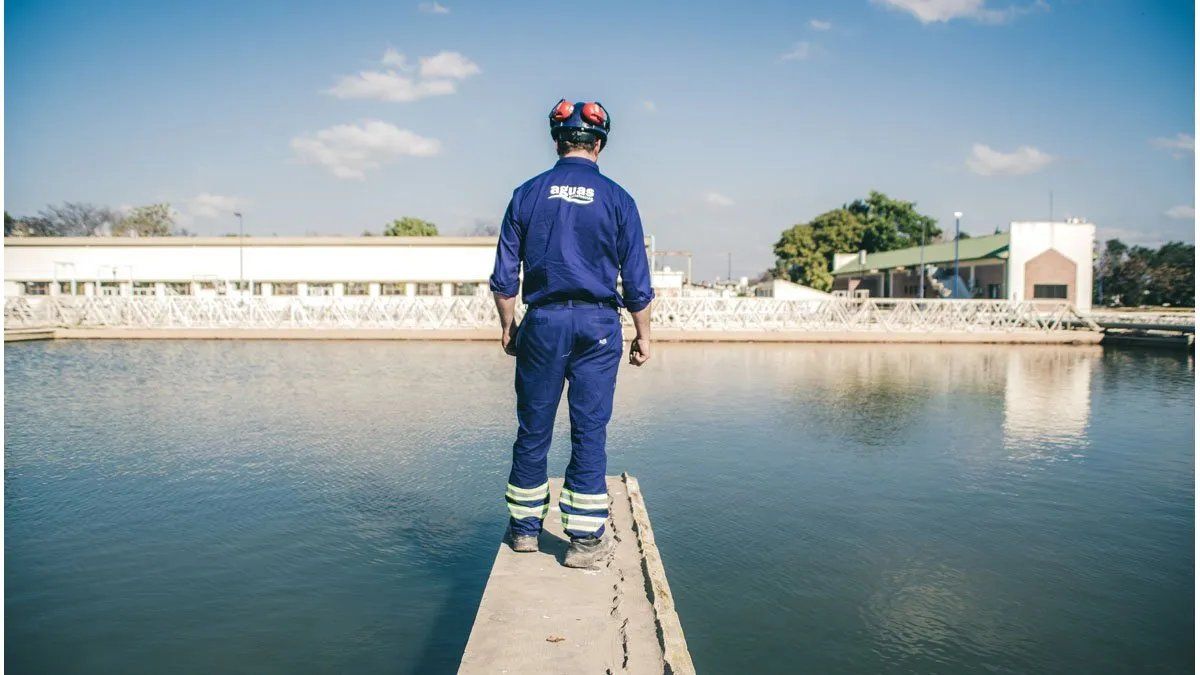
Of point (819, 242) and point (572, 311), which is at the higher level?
point (819, 242)

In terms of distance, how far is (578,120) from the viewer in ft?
12.6

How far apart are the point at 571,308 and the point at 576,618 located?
4.40ft

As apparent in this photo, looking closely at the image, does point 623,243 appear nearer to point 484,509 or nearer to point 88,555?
point 484,509

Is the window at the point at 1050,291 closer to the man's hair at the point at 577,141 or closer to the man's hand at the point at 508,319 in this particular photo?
the man's hair at the point at 577,141

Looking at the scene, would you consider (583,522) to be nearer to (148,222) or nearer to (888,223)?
(888,223)

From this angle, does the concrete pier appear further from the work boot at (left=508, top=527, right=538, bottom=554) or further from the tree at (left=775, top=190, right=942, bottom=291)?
the tree at (left=775, top=190, right=942, bottom=291)

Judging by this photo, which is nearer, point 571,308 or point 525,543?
point 571,308

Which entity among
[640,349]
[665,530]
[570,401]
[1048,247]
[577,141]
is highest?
[1048,247]

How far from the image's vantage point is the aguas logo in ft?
11.9

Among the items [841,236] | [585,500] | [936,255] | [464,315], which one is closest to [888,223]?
[841,236]

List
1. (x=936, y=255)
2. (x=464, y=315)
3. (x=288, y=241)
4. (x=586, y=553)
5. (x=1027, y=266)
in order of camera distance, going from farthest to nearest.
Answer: (x=936, y=255) → (x=1027, y=266) → (x=288, y=241) → (x=464, y=315) → (x=586, y=553)

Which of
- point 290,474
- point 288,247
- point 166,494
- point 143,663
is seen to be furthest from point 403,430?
point 288,247

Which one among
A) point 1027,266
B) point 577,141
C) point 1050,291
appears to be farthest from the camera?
point 1050,291

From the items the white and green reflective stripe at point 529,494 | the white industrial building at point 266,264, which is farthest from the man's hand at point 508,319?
the white industrial building at point 266,264
